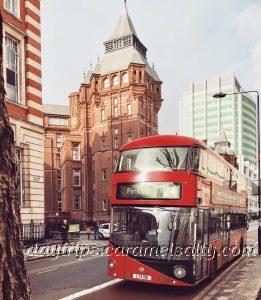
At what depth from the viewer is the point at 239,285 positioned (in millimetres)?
11078

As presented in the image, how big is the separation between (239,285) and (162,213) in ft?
11.4

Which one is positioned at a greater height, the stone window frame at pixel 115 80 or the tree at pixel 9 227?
the stone window frame at pixel 115 80

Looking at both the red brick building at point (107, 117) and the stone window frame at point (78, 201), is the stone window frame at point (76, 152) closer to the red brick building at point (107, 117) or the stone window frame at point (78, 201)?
the red brick building at point (107, 117)

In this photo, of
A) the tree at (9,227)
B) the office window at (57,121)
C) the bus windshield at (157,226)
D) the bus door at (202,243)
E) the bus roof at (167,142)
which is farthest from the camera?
the office window at (57,121)

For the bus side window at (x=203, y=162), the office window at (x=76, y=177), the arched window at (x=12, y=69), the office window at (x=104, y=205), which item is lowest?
the office window at (x=104, y=205)

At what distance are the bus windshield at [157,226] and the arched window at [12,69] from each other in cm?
1610

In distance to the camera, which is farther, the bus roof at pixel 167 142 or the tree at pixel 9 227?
the bus roof at pixel 167 142

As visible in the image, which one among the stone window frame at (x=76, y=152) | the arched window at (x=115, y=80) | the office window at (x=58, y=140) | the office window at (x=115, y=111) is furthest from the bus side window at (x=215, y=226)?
the office window at (x=58, y=140)

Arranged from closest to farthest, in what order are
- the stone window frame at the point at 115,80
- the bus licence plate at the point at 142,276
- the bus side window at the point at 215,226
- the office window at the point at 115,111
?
1. the bus licence plate at the point at 142,276
2. the bus side window at the point at 215,226
3. the office window at the point at 115,111
4. the stone window frame at the point at 115,80

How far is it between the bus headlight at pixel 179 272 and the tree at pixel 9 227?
7123 millimetres

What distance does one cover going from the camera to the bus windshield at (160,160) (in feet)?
32.7

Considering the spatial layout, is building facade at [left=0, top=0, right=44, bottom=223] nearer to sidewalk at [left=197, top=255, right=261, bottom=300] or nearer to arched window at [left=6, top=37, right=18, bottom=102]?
arched window at [left=6, top=37, right=18, bottom=102]

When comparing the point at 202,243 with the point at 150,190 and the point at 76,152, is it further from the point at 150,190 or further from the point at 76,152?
the point at 76,152

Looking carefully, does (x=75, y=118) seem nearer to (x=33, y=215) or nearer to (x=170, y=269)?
(x=33, y=215)
